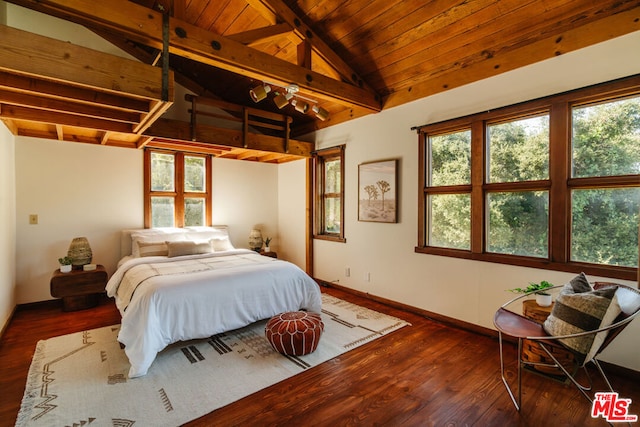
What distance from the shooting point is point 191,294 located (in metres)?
2.68

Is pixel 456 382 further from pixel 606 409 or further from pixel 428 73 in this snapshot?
pixel 428 73

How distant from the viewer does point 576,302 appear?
5.95 feet

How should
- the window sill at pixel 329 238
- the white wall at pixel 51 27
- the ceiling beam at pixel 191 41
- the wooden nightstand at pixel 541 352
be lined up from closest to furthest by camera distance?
the ceiling beam at pixel 191 41
the wooden nightstand at pixel 541 352
the white wall at pixel 51 27
the window sill at pixel 329 238

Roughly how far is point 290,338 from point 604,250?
266cm

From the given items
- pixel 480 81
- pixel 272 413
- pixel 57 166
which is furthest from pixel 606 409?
pixel 57 166

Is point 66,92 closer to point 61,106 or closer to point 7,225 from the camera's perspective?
point 61,106

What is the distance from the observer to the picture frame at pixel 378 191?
3.85 meters

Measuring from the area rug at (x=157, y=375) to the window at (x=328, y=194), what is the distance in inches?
78.0

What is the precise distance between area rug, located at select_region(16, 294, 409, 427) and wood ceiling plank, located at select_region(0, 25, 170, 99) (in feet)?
6.98

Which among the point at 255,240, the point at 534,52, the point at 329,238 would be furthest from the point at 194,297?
the point at 534,52

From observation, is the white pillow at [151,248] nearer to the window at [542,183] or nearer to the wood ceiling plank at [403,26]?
the window at [542,183]

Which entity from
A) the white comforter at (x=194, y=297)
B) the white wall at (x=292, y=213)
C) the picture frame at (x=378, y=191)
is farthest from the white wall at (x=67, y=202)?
the picture frame at (x=378, y=191)

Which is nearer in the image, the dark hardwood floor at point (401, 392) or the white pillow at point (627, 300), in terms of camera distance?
the white pillow at point (627, 300)

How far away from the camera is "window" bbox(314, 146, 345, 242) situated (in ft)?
15.8
